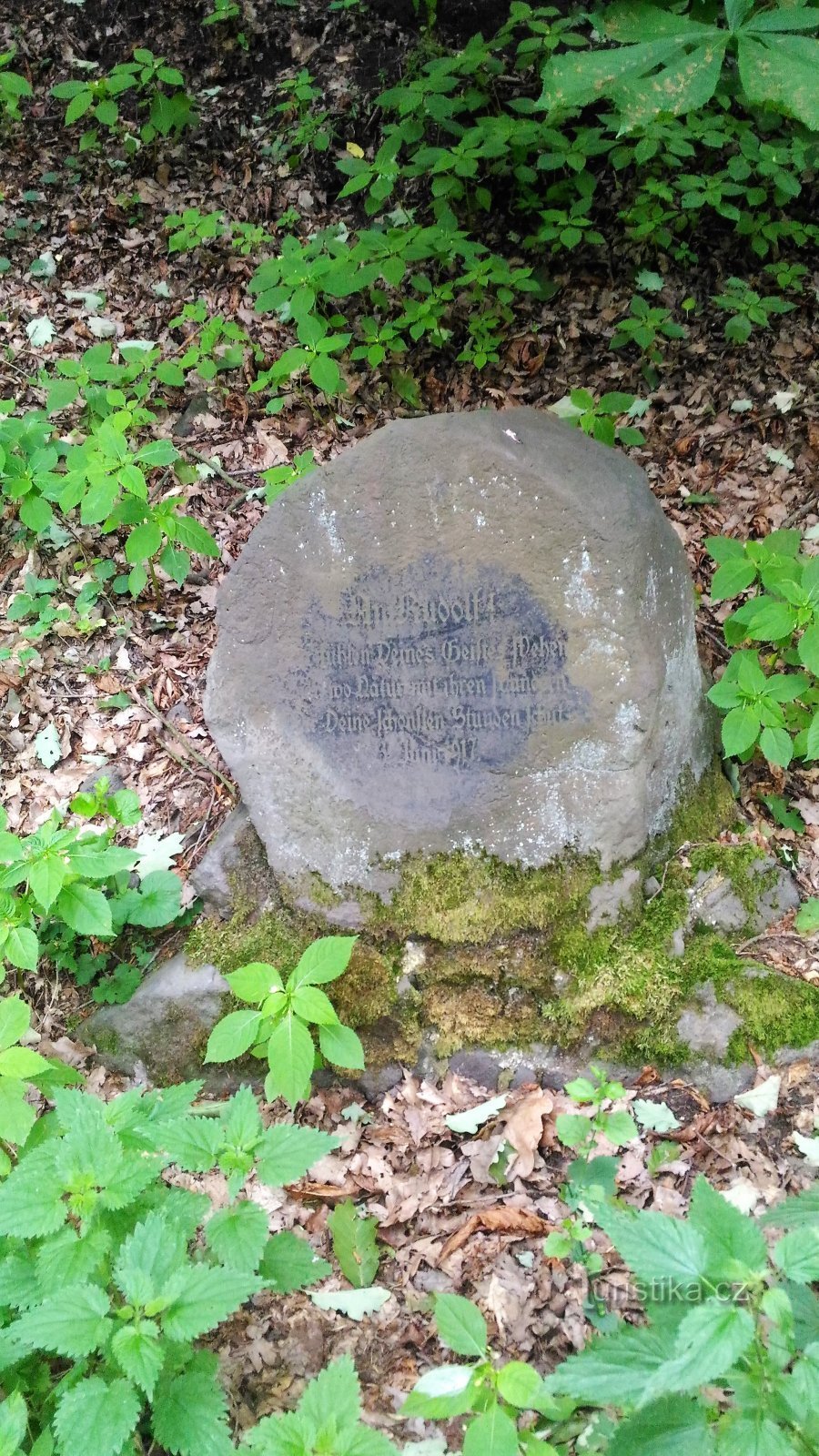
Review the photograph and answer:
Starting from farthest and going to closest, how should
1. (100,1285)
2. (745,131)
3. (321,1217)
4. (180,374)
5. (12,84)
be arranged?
(12,84)
(745,131)
(180,374)
(321,1217)
(100,1285)

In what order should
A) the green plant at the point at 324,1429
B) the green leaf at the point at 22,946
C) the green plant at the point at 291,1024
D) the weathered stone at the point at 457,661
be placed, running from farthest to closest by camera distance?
the weathered stone at the point at 457,661
the green leaf at the point at 22,946
the green plant at the point at 291,1024
the green plant at the point at 324,1429

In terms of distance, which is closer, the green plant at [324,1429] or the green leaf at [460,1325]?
the green plant at [324,1429]

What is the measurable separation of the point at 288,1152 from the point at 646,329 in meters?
4.19

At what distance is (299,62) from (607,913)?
5.92m

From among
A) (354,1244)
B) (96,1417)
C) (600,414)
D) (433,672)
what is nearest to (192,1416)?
(96,1417)

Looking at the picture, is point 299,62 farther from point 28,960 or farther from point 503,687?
point 28,960

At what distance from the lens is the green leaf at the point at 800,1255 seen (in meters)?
1.32

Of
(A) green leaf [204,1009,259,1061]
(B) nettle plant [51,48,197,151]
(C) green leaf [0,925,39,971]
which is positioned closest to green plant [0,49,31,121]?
(B) nettle plant [51,48,197,151]

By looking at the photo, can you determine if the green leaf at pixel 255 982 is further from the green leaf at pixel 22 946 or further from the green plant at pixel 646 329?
the green plant at pixel 646 329

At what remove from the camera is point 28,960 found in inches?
105

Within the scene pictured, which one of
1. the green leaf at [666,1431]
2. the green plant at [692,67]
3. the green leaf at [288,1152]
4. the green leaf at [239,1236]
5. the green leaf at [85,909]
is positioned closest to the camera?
the green leaf at [666,1431]

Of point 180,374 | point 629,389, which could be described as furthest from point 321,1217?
point 629,389

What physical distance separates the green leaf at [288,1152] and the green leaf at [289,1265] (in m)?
0.16

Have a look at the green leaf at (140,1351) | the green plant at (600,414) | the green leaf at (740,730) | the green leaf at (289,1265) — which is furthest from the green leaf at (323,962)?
the green plant at (600,414)
